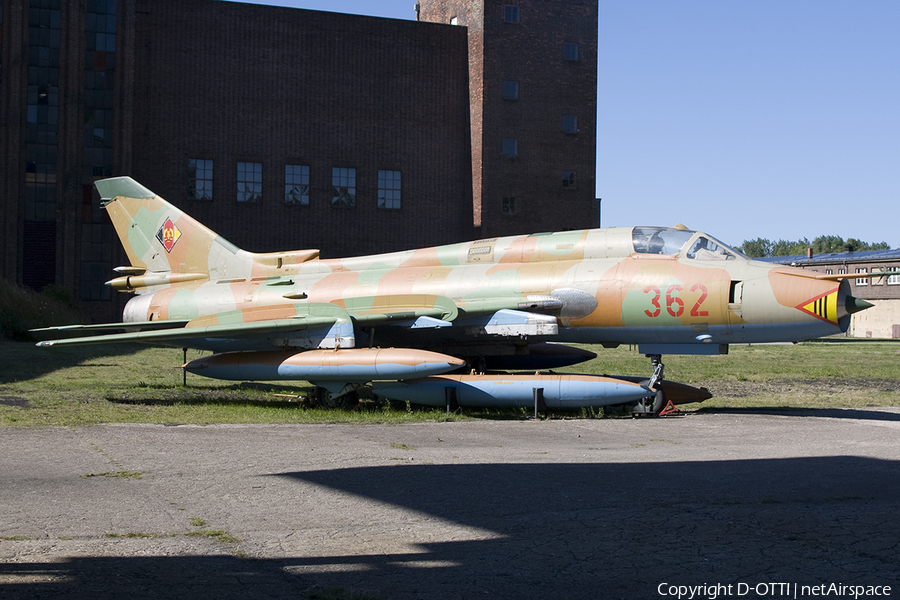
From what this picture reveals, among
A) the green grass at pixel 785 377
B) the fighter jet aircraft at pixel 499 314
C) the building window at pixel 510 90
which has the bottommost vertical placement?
the green grass at pixel 785 377

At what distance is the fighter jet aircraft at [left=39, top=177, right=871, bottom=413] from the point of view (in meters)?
13.3

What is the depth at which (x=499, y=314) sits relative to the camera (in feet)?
47.5

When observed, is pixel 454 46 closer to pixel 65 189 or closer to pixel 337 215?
pixel 337 215

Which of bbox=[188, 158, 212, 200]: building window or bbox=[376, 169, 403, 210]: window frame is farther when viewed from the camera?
bbox=[376, 169, 403, 210]: window frame

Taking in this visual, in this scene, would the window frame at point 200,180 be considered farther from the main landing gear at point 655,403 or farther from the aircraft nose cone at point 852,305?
the aircraft nose cone at point 852,305

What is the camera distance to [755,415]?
1382cm

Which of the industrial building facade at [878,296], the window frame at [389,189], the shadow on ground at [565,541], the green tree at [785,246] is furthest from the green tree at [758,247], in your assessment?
the shadow on ground at [565,541]

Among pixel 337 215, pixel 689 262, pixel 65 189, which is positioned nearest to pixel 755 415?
pixel 689 262

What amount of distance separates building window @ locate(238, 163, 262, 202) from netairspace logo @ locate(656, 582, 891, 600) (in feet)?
154

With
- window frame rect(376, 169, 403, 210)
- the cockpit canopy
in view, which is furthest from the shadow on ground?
window frame rect(376, 169, 403, 210)

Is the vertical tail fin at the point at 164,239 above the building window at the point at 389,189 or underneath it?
underneath

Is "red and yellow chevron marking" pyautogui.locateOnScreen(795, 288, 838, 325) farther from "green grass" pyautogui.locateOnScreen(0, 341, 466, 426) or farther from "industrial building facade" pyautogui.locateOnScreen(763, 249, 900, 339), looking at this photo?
"industrial building facade" pyautogui.locateOnScreen(763, 249, 900, 339)

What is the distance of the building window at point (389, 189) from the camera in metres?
51.7

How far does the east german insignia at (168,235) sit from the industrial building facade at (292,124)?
30.6 meters
